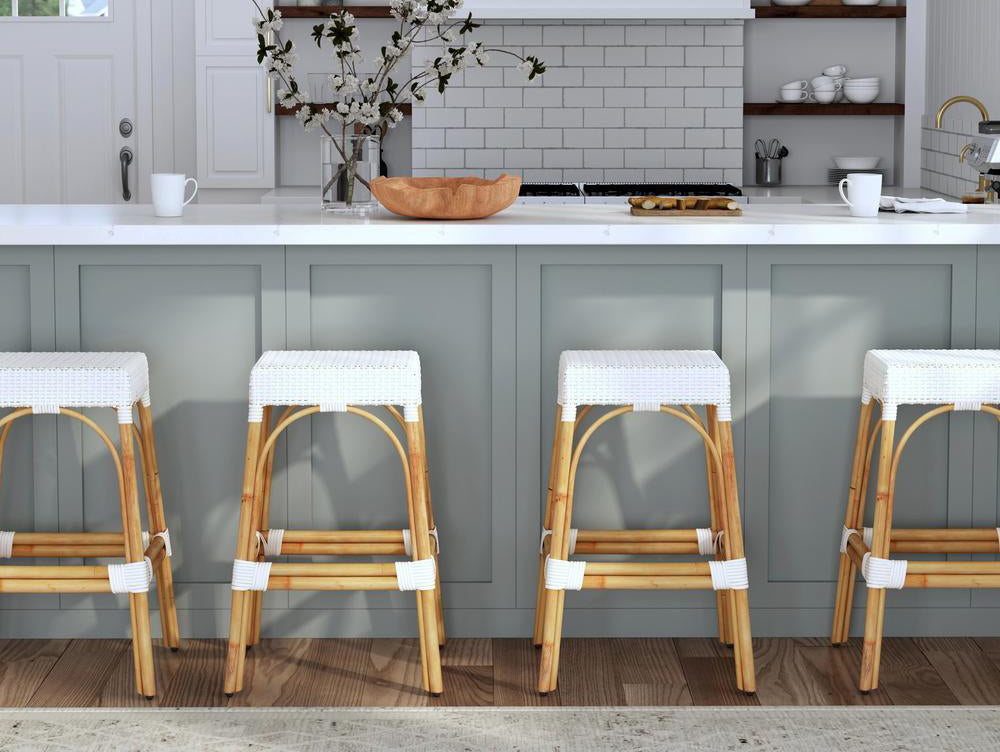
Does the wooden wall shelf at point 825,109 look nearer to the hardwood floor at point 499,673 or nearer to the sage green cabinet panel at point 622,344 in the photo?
the sage green cabinet panel at point 622,344

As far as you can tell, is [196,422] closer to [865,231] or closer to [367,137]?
[367,137]

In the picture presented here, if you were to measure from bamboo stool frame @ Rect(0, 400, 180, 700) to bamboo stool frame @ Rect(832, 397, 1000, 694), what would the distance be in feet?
5.24

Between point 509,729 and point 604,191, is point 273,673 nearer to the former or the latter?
point 509,729

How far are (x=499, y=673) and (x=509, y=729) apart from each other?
294 millimetres

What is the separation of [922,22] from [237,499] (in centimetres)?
420

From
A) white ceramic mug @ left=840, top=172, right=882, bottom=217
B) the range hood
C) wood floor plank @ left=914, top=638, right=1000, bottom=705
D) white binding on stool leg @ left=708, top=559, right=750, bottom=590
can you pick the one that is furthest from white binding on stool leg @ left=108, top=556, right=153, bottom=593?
the range hood

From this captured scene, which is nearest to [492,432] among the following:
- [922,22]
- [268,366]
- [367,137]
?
[268,366]

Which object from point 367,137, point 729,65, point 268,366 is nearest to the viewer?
point 268,366

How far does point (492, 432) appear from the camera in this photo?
10.4 feet

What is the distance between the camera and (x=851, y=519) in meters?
3.09

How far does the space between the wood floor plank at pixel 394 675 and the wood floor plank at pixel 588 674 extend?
33cm

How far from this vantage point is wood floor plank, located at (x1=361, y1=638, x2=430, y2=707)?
2.88 m

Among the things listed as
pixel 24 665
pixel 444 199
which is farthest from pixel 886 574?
pixel 24 665

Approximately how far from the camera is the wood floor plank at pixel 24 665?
9.47ft
